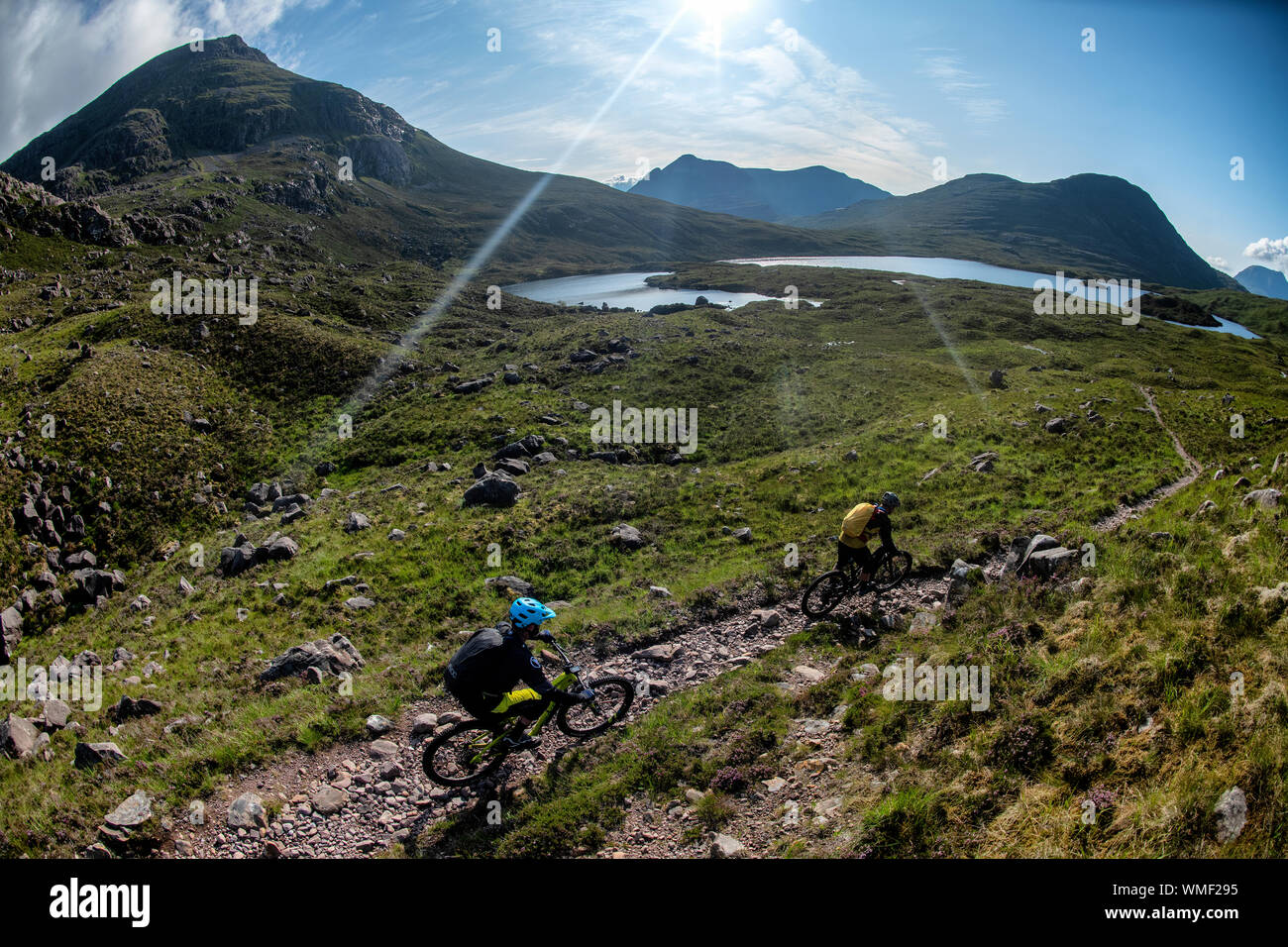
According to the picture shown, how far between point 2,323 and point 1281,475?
77.8 meters

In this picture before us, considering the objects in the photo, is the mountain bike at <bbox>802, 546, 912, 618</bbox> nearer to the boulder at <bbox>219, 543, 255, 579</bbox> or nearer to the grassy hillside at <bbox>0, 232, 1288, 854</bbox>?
the grassy hillside at <bbox>0, 232, 1288, 854</bbox>

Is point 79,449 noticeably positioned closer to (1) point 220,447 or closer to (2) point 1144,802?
(1) point 220,447

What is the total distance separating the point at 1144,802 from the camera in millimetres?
6258

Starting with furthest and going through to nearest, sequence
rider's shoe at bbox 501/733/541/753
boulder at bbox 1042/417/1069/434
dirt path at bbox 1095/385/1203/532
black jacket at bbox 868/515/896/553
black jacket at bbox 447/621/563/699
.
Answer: boulder at bbox 1042/417/1069/434 → dirt path at bbox 1095/385/1203/532 → black jacket at bbox 868/515/896/553 → rider's shoe at bbox 501/733/541/753 → black jacket at bbox 447/621/563/699

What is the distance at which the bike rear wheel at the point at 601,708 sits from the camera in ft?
38.2

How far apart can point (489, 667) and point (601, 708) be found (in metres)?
3.62

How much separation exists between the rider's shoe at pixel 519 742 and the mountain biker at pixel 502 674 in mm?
603

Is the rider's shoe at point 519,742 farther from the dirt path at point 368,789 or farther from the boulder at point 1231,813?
the boulder at point 1231,813

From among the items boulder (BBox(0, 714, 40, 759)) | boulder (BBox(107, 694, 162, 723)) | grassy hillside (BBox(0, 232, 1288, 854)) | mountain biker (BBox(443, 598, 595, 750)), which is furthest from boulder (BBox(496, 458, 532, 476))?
mountain biker (BBox(443, 598, 595, 750))

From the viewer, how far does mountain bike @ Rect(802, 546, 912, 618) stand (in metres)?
15.6

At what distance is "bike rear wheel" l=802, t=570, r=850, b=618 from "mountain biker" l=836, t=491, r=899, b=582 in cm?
67

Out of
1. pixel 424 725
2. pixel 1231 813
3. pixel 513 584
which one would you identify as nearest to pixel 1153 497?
pixel 1231 813

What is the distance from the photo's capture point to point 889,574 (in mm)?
16203
